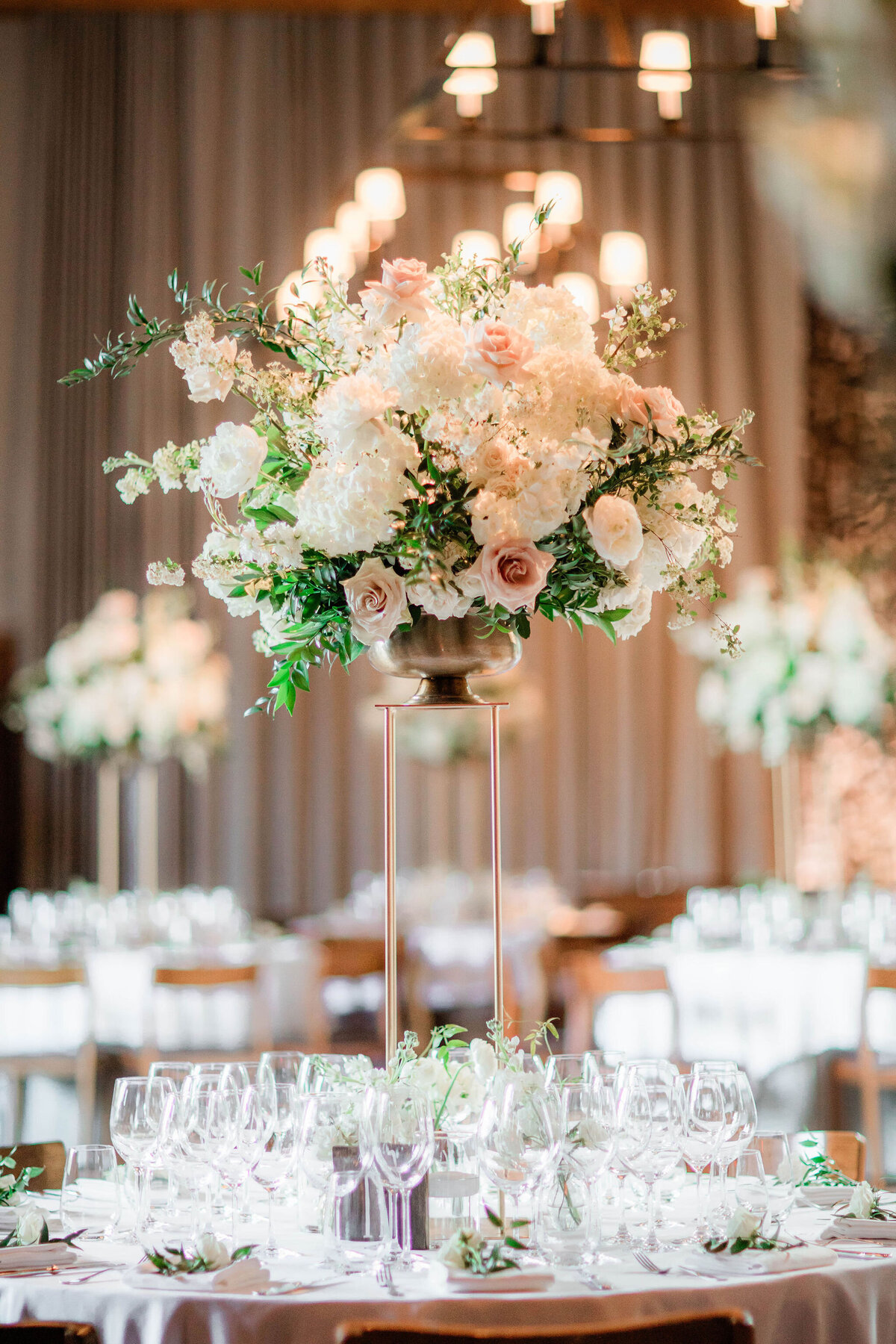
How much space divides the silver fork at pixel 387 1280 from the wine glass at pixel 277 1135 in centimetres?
19

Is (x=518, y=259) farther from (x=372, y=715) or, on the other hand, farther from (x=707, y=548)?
(x=372, y=715)

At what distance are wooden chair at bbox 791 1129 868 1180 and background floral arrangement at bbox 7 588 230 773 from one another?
4429 millimetres

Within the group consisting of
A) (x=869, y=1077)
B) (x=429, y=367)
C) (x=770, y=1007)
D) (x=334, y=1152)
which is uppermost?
(x=429, y=367)


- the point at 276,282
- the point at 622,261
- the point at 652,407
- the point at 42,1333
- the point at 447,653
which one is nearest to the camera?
the point at 42,1333

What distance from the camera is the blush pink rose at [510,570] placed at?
1.86m

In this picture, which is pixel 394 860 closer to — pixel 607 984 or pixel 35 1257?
pixel 35 1257

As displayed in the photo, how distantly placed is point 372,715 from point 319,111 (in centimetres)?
397

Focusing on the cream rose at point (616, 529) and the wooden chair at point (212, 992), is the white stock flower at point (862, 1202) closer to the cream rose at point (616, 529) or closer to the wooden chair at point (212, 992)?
the cream rose at point (616, 529)

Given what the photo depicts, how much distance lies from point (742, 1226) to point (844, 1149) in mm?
775

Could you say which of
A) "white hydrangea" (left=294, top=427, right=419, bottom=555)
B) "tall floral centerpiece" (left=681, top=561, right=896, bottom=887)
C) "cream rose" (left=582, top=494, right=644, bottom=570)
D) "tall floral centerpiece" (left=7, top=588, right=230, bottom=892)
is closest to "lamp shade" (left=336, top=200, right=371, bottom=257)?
"tall floral centerpiece" (left=7, top=588, right=230, bottom=892)

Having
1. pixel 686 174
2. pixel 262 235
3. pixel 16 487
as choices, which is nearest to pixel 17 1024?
pixel 16 487

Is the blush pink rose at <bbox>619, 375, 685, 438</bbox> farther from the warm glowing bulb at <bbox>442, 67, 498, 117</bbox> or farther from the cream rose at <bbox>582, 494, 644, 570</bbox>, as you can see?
the warm glowing bulb at <bbox>442, 67, 498, 117</bbox>

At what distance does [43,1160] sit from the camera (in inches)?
95.7

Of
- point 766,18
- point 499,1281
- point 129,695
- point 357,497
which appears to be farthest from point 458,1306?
point 129,695
